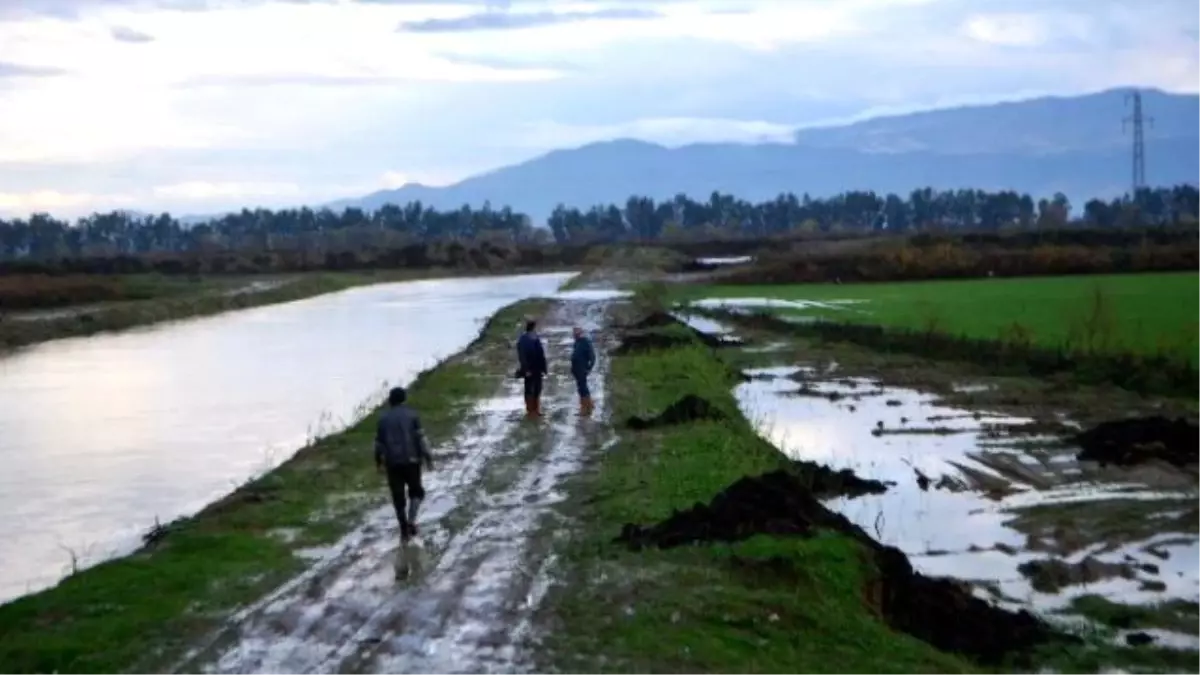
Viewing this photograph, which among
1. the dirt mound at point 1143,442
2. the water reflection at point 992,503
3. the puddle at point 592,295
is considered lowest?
the puddle at point 592,295

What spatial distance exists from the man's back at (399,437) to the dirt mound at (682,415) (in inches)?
368

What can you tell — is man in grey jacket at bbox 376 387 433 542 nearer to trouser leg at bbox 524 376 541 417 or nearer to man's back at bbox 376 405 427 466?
man's back at bbox 376 405 427 466

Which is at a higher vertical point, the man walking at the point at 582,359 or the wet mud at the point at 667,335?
the man walking at the point at 582,359

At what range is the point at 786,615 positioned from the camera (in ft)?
38.7

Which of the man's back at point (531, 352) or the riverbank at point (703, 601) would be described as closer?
the riverbank at point (703, 601)

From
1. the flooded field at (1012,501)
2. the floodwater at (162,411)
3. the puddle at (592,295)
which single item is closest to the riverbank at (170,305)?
the floodwater at (162,411)

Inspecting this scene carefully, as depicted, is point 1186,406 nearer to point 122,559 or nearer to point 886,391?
point 886,391

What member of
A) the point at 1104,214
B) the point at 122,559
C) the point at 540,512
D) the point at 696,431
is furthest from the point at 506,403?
the point at 1104,214

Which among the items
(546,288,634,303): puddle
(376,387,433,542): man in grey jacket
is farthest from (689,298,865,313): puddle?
(376,387,433,542): man in grey jacket

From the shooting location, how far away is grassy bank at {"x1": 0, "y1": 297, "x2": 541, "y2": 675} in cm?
1154

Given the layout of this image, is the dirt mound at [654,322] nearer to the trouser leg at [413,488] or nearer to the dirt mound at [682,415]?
the dirt mound at [682,415]

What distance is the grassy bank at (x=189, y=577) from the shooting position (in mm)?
11539

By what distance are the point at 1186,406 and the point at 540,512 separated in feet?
45.5

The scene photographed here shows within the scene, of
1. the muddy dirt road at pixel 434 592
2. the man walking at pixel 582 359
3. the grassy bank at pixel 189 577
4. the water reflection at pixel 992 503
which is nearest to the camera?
the muddy dirt road at pixel 434 592
